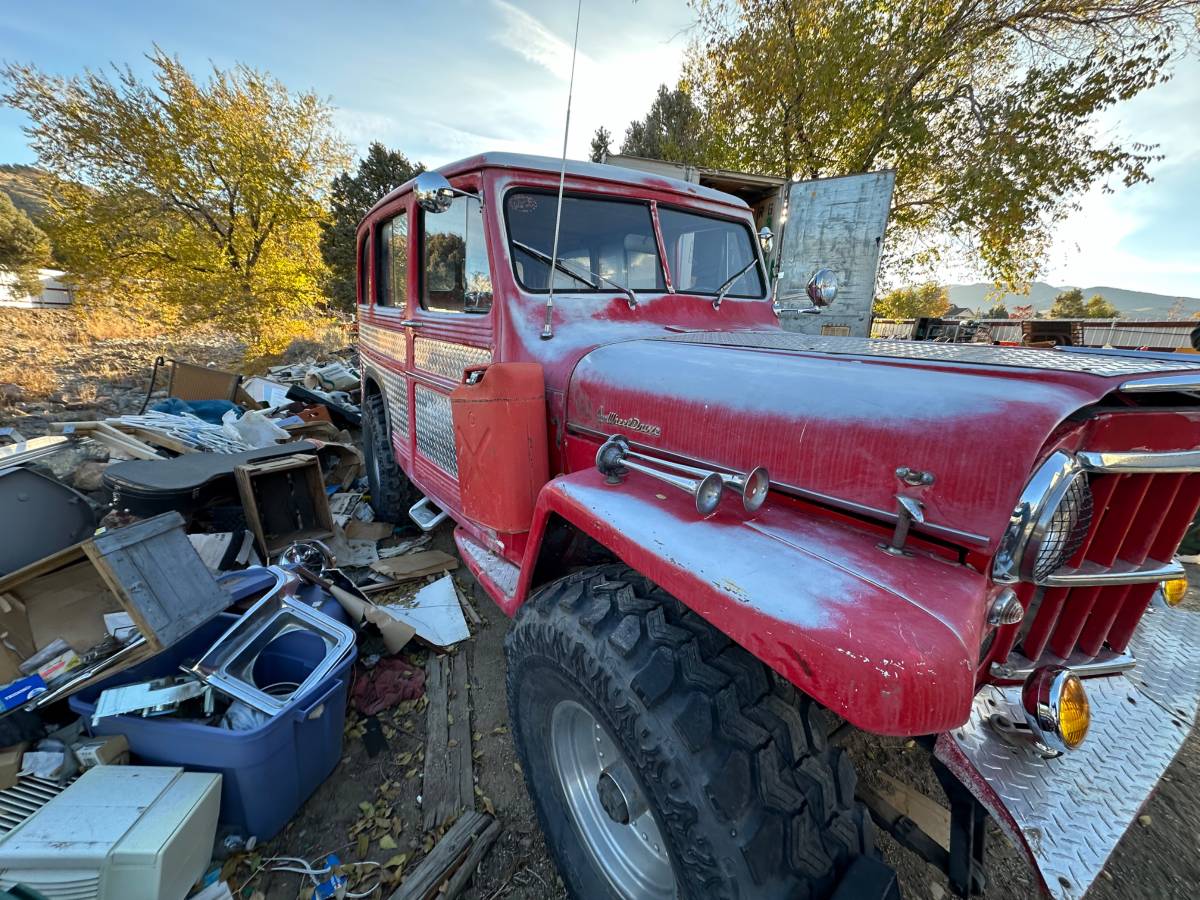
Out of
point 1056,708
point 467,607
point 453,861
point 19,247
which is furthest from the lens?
point 19,247

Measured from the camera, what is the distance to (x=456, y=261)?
8.25 feet

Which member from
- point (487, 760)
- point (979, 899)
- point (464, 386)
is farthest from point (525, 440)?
point (979, 899)

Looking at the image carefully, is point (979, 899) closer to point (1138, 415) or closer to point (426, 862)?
point (1138, 415)

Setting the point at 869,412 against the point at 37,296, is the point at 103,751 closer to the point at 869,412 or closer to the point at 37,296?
the point at 869,412

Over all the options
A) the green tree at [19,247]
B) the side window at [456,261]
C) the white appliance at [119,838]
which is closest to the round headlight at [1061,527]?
the side window at [456,261]

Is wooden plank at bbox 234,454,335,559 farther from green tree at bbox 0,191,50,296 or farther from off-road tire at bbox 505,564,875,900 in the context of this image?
green tree at bbox 0,191,50,296

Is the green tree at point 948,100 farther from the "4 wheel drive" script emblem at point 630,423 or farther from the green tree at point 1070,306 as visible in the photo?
the green tree at point 1070,306

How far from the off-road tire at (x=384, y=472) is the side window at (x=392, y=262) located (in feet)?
2.81

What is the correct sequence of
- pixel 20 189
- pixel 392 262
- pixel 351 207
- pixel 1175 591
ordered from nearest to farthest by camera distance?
pixel 1175 591
pixel 392 262
pixel 351 207
pixel 20 189

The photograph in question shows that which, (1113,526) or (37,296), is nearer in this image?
(1113,526)

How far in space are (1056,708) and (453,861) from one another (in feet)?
6.00

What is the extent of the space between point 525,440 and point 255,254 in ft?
44.2

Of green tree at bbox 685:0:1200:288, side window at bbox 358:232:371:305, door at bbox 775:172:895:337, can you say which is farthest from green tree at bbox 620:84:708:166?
side window at bbox 358:232:371:305

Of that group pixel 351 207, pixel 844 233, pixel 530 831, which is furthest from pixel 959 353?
pixel 351 207
